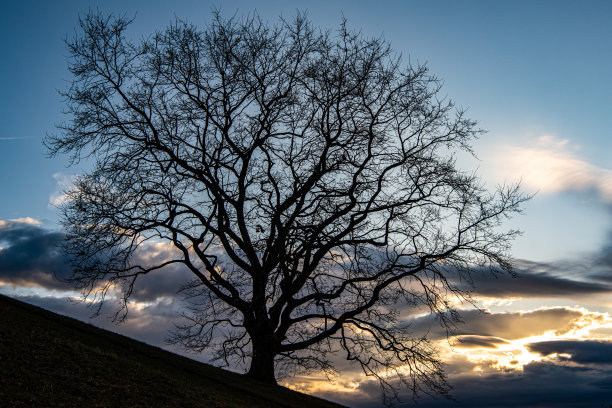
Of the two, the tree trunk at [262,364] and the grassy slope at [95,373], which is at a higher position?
the tree trunk at [262,364]

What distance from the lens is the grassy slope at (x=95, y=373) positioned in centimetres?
903

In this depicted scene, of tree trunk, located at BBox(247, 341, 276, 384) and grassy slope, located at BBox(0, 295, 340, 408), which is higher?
tree trunk, located at BBox(247, 341, 276, 384)

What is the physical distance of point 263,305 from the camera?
57.1 feet

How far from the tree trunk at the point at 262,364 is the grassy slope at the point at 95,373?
94 centimetres

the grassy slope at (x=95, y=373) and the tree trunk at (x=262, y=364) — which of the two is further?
the tree trunk at (x=262, y=364)

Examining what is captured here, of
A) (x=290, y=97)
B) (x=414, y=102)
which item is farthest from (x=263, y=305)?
(x=414, y=102)

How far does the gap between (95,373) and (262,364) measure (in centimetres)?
770

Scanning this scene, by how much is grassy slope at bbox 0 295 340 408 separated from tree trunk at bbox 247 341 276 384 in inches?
37.0

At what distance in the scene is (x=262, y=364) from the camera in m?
17.3

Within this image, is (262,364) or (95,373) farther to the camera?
(262,364)

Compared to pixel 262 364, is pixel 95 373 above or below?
below

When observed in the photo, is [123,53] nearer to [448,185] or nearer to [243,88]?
[243,88]

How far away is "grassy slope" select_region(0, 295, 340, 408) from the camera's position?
9.03 metres

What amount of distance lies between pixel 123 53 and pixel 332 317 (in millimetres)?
12216
